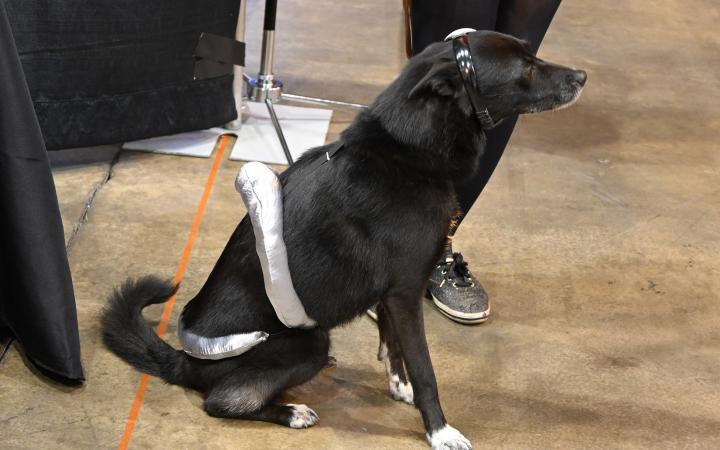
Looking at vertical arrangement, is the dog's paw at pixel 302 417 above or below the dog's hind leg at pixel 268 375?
below

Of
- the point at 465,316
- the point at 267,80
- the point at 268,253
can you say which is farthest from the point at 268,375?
the point at 267,80

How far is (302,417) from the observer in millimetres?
2057

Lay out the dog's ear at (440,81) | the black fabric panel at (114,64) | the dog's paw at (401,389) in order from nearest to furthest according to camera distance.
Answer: the dog's ear at (440,81), the dog's paw at (401,389), the black fabric panel at (114,64)

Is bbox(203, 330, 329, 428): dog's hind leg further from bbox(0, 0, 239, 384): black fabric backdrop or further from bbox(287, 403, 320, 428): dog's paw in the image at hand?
bbox(0, 0, 239, 384): black fabric backdrop

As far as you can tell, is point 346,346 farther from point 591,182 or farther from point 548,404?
point 591,182

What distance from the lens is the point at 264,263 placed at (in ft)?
6.27

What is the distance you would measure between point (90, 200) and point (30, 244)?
3.00 feet

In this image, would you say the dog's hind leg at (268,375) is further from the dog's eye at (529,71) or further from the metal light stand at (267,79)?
the metal light stand at (267,79)

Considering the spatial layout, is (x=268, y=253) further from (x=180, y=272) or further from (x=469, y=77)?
(x=180, y=272)

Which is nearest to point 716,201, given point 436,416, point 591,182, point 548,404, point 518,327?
point 591,182

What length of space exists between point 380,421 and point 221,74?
5.29ft

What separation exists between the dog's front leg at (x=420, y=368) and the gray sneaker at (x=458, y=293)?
0.50 meters

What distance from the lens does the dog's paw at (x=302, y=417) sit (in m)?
2.05

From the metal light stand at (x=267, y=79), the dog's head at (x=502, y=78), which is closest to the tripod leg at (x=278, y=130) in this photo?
the metal light stand at (x=267, y=79)
